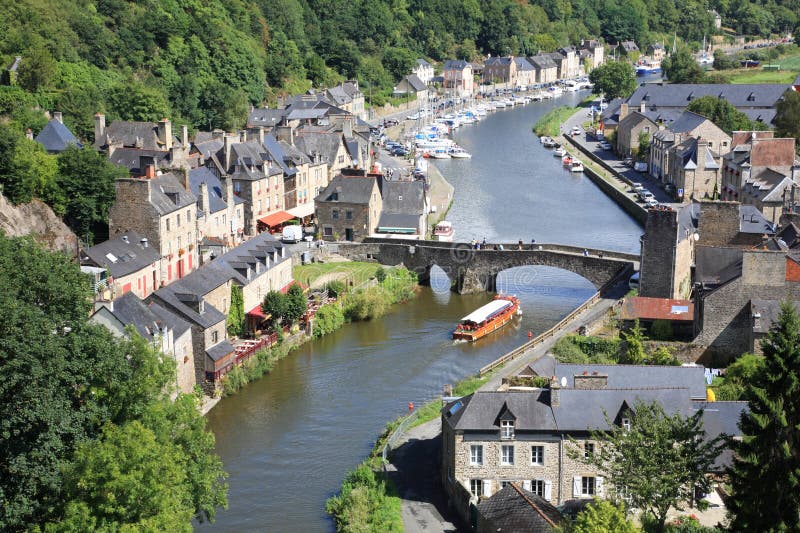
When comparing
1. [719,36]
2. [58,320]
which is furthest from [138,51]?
[719,36]

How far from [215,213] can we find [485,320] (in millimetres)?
14914

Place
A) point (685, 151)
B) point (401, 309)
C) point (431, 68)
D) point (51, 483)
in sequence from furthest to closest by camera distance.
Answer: point (431, 68) → point (685, 151) → point (401, 309) → point (51, 483)

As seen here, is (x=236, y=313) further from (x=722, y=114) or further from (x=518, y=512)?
(x=722, y=114)

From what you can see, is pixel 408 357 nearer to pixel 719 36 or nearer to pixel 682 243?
pixel 682 243

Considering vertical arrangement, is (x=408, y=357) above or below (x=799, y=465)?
below

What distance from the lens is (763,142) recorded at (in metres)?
63.1

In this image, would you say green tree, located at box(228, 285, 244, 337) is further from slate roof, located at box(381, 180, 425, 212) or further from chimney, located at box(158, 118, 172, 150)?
chimney, located at box(158, 118, 172, 150)

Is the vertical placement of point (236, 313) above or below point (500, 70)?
below

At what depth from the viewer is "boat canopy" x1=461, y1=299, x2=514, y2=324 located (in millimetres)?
46344

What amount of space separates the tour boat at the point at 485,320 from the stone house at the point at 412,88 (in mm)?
70145

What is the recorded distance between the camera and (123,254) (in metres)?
43.3

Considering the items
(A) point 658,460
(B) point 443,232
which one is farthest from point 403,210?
(A) point 658,460

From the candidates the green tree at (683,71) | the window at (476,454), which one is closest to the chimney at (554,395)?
the window at (476,454)

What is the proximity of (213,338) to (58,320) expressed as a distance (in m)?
11.7
